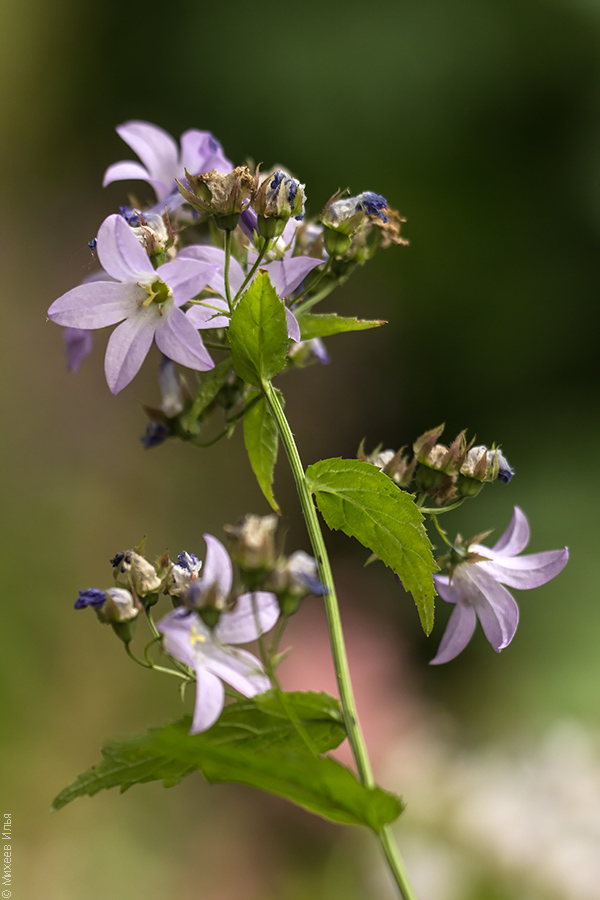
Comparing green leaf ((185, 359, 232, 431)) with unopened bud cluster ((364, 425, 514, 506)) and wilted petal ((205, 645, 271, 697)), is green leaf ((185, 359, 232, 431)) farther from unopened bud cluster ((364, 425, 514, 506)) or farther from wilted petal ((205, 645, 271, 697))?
wilted petal ((205, 645, 271, 697))

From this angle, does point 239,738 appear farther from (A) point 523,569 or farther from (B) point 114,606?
(A) point 523,569

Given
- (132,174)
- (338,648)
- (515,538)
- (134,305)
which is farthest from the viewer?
(132,174)

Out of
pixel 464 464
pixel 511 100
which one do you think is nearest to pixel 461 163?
pixel 511 100

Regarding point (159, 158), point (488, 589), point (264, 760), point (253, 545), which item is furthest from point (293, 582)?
point (159, 158)

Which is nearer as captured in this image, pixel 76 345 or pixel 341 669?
pixel 341 669

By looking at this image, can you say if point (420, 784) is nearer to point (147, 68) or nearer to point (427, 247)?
point (427, 247)

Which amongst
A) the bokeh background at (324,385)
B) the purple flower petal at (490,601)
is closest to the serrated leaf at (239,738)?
the purple flower petal at (490,601)
